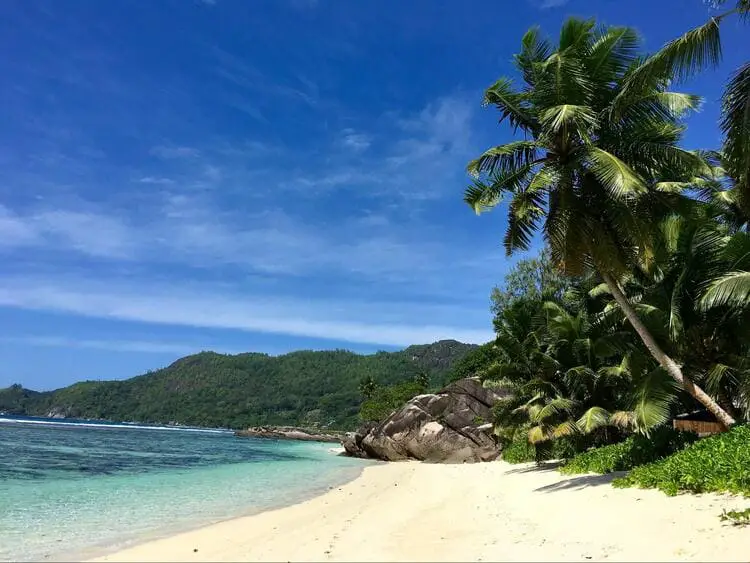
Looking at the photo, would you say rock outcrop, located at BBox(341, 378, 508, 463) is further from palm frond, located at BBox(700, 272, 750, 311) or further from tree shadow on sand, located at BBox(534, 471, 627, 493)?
palm frond, located at BBox(700, 272, 750, 311)

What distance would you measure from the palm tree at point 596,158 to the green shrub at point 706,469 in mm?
1554

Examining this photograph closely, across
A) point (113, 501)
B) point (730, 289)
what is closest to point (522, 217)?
point (730, 289)

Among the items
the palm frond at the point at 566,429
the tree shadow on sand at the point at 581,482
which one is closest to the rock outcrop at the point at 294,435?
the palm frond at the point at 566,429

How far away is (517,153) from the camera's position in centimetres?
1340

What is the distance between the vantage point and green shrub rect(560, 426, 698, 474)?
13.5 metres

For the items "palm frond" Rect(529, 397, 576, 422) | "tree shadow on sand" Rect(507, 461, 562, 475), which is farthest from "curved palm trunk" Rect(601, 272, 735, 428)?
"tree shadow on sand" Rect(507, 461, 562, 475)

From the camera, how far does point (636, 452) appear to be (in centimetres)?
1408

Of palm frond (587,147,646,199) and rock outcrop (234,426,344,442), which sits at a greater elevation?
palm frond (587,147,646,199)

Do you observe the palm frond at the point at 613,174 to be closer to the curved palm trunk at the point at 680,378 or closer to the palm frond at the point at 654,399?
the curved palm trunk at the point at 680,378

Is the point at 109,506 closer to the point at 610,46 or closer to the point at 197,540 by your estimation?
the point at 197,540

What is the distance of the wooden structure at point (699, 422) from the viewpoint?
821 inches

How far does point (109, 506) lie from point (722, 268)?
16753mm

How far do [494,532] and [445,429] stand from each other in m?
27.7

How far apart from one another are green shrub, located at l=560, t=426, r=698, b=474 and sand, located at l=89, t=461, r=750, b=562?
1.51 m
